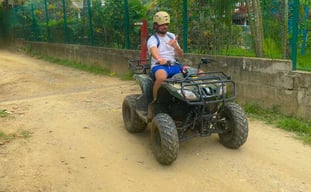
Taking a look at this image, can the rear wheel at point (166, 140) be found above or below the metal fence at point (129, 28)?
below

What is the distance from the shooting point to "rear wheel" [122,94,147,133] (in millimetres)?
5406

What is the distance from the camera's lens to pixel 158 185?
156 inches

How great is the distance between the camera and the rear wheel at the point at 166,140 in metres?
4.20

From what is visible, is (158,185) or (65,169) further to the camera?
(65,169)

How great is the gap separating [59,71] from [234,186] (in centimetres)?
984

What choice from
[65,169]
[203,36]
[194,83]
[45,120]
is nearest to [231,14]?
[203,36]

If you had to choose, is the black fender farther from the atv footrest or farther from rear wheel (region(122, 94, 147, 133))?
rear wheel (region(122, 94, 147, 133))

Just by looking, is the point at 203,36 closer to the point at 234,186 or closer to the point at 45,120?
the point at 45,120

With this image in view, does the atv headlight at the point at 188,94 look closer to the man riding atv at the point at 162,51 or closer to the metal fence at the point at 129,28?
the man riding atv at the point at 162,51

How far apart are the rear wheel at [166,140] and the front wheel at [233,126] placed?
0.83 meters

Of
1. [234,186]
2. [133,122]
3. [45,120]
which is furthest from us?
[45,120]

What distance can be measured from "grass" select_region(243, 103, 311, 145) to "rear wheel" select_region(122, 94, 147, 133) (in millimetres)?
2036

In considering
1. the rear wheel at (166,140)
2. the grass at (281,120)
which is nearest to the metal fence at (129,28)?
the grass at (281,120)

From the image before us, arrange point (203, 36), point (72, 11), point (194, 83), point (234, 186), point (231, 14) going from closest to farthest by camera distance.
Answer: point (234, 186), point (194, 83), point (231, 14), point (203, 36), point (72, 11)
